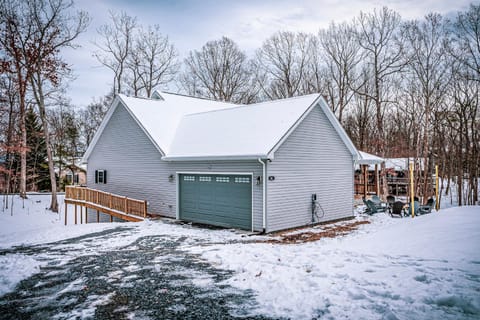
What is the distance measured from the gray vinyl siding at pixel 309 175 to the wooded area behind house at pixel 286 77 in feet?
28.3

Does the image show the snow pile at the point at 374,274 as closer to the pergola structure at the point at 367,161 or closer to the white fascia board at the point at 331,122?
the white fascia board at the point at 331,122

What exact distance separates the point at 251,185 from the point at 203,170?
8.13 ft

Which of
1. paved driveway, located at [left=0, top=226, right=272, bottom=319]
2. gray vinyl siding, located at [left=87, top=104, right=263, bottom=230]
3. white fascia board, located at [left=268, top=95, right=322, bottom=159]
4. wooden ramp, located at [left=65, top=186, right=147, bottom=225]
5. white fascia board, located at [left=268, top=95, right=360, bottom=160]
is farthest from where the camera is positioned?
wooden ramp, located at [left=65, top=186, right=147, bottom=225]

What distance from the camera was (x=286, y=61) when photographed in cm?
3225

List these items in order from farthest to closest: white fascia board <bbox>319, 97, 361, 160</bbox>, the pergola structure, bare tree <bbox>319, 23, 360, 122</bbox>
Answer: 1. bare tree <bbox>319, 23, 360, 122</bbox>
2. the pergola structure
3. white fascia board <bbox>319, 97, 361, 160</bbox>

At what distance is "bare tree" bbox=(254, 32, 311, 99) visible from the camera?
104 feet

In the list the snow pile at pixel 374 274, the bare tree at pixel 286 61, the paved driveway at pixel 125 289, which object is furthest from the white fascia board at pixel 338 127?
the bare tree at pixel 286 61

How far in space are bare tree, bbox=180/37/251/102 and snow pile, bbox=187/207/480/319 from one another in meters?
26.8

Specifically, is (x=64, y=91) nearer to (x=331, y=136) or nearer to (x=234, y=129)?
(x=234, y=129)

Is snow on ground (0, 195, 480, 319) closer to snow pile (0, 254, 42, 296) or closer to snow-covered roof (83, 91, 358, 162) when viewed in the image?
snow pile (0, 254, 42, 296)

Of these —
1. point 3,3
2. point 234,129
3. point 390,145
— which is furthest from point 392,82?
point 3,3

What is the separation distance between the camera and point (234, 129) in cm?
1362

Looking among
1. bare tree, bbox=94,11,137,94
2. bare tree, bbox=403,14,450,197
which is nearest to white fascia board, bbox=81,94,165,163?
bare tree, bbox=94,11,137,94

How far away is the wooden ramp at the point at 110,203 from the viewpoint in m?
14.6
